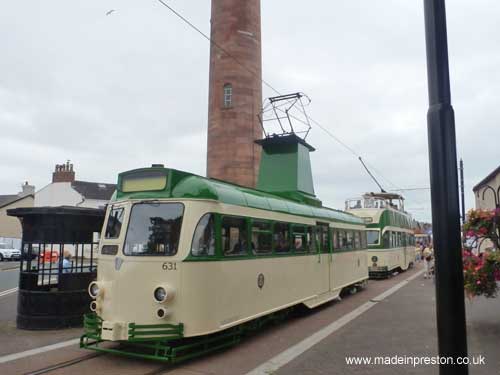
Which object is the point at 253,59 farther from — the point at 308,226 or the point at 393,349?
the point at 393,349

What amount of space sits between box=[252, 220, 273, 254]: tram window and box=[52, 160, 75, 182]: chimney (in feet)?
127

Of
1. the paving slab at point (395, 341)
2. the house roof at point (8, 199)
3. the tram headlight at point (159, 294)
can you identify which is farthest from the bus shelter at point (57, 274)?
the house roof at point (8, 199)

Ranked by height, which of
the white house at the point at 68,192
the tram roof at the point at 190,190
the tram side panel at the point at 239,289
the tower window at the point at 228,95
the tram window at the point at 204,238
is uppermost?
the tower window at the point at 228,95

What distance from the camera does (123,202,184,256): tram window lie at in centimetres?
712

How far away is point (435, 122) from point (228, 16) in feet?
A: 80.4

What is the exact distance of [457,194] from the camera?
310cm

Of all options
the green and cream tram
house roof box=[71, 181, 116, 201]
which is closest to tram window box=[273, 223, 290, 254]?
the green and cream tram

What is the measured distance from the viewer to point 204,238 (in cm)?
727

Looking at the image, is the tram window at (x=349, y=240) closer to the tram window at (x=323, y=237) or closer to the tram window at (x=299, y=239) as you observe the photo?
the tram window at (x=323, y=237)

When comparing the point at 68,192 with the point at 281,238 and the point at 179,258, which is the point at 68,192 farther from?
the point at 179,258

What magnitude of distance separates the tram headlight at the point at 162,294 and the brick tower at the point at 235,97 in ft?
60.3

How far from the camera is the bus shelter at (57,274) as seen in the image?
955cm

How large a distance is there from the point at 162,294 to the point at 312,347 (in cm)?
295

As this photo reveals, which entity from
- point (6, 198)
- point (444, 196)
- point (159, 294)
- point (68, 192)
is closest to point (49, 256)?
point (159, 294)
